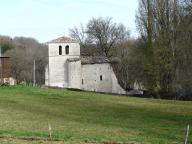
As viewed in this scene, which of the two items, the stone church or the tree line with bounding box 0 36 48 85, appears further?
the tree line with bounding box 0 36 48 85

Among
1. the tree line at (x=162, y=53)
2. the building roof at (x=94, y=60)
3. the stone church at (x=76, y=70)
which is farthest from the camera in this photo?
the stone church at (x=76, y=70)

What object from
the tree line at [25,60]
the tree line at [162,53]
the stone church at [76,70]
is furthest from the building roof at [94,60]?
the tree line at [25,60]

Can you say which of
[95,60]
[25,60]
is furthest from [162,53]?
[25,60]

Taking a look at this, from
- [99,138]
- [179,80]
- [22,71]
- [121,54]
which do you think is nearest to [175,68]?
[179,80]

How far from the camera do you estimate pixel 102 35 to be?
112 m

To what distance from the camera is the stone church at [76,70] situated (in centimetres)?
10075

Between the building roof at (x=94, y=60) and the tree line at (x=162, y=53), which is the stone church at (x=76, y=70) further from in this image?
the tree line at (x=162, y=53)

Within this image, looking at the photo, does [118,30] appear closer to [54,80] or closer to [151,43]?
[54,80]

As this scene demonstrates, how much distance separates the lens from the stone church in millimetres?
100750

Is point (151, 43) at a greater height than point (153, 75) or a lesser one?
greater

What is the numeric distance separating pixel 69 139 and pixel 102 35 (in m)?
94.8

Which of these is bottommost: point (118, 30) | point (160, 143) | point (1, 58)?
point (160, 143)

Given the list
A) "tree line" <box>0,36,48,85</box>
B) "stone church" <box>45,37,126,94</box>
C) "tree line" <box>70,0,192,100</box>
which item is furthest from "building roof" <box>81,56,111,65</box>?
"tree line" <box>0,36,48,85</box>

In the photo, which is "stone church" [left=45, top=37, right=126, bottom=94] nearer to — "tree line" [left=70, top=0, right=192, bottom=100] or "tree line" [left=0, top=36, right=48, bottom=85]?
"tree line" [left=70, top=0, right=192, bottom=100]
